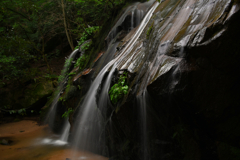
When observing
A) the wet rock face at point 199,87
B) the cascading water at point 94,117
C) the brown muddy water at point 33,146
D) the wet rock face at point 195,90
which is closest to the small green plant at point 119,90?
the wet rock face at point 195,90

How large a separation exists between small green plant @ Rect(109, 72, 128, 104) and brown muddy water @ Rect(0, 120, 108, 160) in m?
2.09

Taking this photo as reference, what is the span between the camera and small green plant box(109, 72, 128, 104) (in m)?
4.03

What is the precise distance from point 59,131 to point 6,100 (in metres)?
4.71

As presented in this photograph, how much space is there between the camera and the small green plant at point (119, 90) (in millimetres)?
4031

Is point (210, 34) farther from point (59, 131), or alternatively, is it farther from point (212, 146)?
point (59, 131)

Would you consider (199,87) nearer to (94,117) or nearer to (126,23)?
(94,117)

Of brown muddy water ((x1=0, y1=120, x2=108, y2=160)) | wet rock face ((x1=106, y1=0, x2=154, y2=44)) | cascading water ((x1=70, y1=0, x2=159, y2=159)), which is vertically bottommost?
brown muddy water ((x1=0, y1=120, x2=108, y2=160))

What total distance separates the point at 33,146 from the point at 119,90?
4.45 m

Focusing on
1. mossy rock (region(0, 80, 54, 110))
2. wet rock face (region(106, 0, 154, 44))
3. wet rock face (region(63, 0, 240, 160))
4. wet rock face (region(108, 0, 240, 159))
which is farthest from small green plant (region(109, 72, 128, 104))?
mossy rock (region(0, 80, 54, 110))

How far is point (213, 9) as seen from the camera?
326cm

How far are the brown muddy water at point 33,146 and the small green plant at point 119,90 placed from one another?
2087 millimetres

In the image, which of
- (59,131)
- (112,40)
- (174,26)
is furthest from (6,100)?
(174,26)

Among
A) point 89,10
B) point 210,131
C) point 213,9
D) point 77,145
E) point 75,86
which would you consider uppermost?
point 89,10

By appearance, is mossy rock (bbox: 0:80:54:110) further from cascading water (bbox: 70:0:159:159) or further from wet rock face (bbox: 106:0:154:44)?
wet rock face (bbox: 106:0:154:44)
